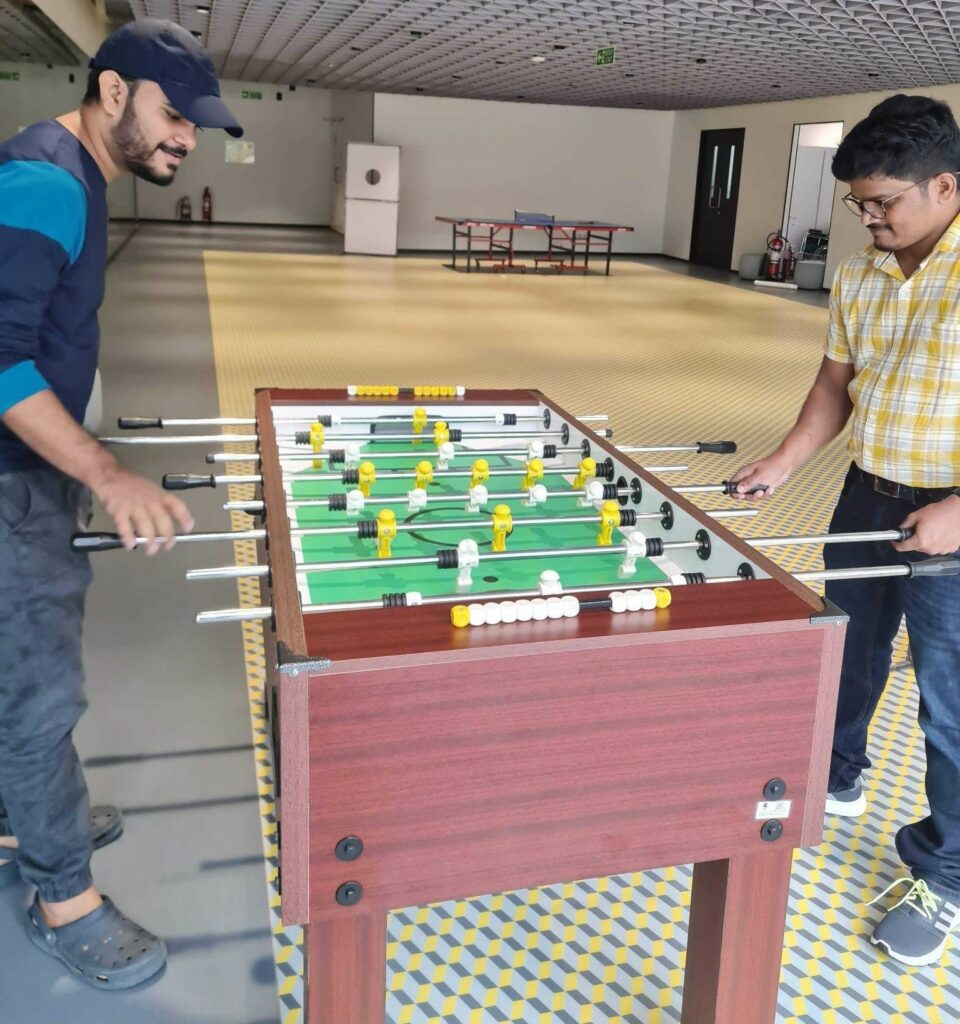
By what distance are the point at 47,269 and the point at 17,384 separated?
179mm

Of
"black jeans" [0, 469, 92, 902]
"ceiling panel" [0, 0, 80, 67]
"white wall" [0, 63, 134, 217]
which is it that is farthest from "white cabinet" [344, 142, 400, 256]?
"black jeans" [0, 469, 92, 902]

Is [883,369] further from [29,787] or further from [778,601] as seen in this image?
[29,787]

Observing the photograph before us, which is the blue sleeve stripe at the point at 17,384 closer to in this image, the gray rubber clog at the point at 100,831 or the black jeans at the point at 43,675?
the black jeans at the point at 43,675

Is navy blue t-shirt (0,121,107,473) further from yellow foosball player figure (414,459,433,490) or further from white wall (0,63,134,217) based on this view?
white wall (0,63,134,217)

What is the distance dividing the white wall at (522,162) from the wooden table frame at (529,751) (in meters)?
18.2

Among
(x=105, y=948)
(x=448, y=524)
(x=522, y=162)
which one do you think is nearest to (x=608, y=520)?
(x=448, y=524)

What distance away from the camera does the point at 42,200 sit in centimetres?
152

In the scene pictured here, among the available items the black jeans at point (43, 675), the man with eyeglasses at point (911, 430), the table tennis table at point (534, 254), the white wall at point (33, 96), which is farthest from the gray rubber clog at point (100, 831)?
the table tennis table at point (534, 254)

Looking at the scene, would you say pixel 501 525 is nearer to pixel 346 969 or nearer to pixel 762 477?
pixel 762 477

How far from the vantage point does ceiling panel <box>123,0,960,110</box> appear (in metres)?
9.27

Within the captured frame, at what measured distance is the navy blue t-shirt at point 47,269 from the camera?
4.91ft

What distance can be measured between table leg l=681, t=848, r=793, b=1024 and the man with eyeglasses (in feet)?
1.95

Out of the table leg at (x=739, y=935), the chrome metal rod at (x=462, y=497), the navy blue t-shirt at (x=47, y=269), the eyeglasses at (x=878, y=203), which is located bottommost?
the table leg at (x=739, y=935)

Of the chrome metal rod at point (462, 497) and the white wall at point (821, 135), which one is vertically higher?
the white wall at point (821, 135)
